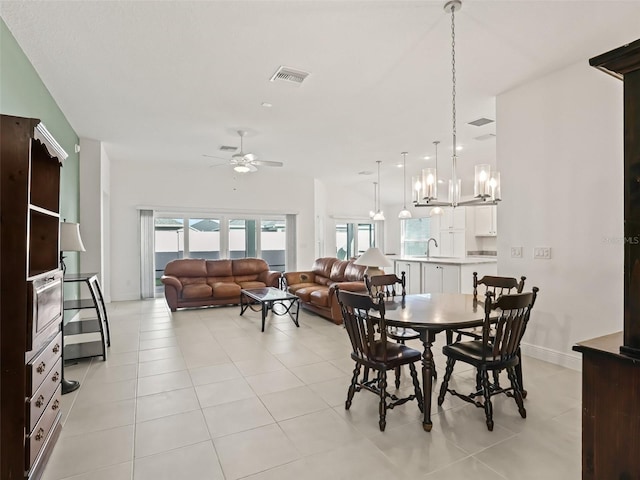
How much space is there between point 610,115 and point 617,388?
2.93 meters

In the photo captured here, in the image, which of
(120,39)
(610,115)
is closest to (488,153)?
(610,115)

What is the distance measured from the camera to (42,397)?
6.66ft

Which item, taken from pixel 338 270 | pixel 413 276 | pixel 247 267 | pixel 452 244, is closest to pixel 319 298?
pixel 338 270

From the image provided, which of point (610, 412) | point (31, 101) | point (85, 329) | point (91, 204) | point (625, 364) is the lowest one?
point (85, 329)

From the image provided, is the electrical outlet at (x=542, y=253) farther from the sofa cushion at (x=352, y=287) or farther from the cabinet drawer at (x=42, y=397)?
the cabinet drawer at (x=42, y=397)

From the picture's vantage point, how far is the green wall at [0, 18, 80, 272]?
272cm

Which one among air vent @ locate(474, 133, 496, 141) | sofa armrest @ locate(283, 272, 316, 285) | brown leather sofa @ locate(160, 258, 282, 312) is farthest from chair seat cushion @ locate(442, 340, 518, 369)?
brown leather sofa @ locate(160, 258, 282, 312)

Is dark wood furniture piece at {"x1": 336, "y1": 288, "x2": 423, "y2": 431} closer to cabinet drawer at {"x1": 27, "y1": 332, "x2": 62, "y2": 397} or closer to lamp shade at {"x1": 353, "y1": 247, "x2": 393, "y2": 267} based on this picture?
lamp shade at {"x1": 353, "y1": 247, "x2": 393, "y2": 267}

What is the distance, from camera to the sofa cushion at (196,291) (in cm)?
630

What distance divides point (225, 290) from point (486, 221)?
19.8ft

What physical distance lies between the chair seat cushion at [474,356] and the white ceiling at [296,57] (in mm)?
2483

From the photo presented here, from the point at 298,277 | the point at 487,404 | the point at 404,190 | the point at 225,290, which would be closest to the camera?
the point at 487,404

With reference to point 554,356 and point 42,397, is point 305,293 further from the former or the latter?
point 42,397

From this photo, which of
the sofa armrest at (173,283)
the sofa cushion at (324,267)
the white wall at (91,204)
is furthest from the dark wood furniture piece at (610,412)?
the white wall at (91,204)
